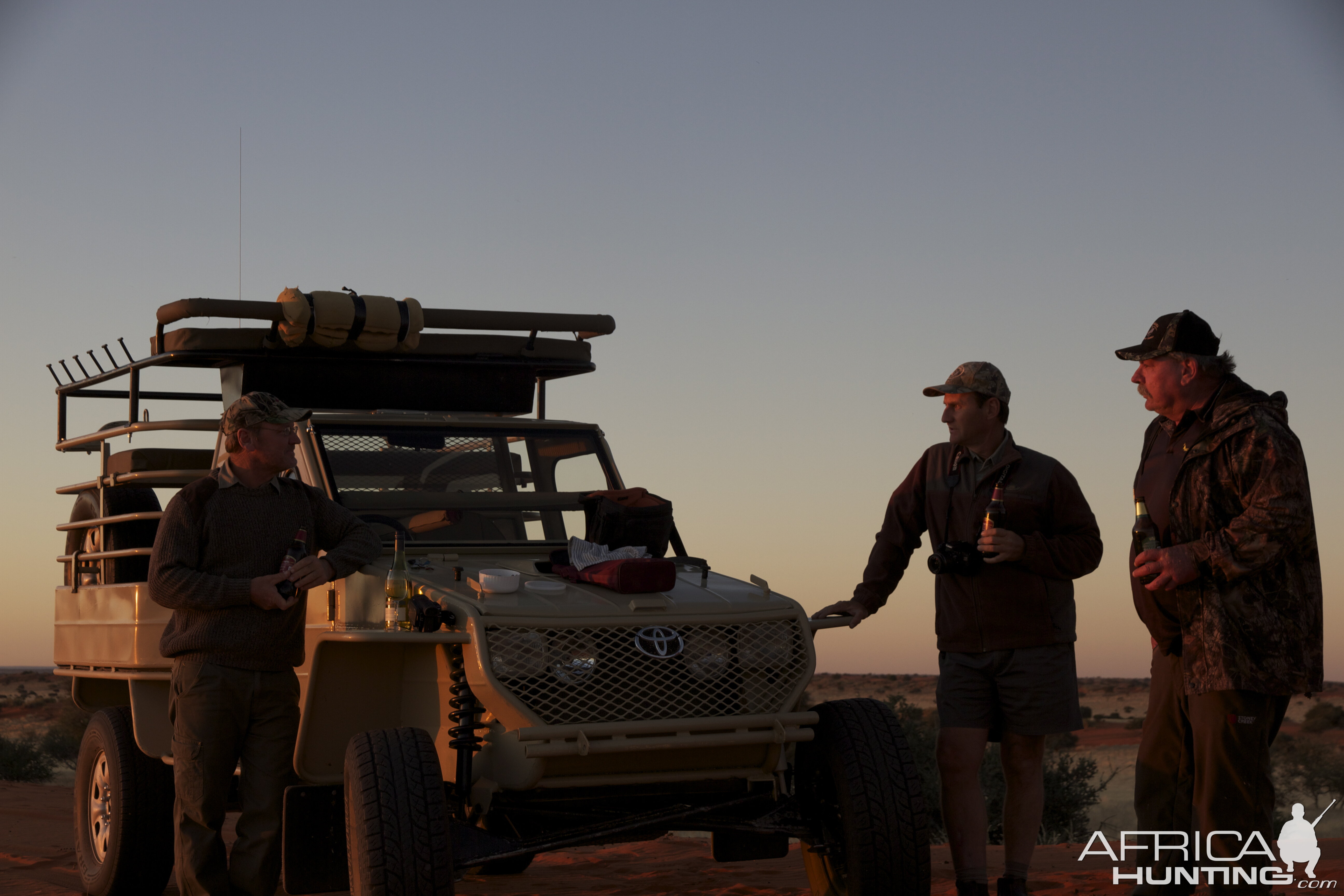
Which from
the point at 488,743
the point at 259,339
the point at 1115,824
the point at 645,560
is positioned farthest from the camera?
the point at 1115,824

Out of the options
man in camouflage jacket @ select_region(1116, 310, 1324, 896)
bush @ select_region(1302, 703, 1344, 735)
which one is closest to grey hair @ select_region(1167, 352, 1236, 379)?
man in camouflage jacket @ select_region(1116, 310, 1324, 896)

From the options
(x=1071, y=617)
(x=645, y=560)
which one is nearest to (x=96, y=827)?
(x=645, y=560)

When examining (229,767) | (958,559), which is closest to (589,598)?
(958,559)

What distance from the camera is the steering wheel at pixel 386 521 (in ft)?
23.1

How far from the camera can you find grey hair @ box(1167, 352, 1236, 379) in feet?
18.9

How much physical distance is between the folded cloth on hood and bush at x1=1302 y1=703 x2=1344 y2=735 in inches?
1184

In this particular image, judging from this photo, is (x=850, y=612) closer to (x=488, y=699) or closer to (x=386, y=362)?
(x=488, y=699)

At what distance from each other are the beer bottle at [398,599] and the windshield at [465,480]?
0.84m

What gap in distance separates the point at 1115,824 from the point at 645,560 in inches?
601

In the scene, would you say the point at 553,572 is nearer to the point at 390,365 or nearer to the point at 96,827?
the point at 390,365

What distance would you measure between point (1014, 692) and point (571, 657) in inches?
84.6

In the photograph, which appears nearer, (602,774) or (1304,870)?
(602,774)

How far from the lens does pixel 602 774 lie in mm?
5727

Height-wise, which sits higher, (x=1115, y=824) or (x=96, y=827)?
(x=96, y=827)
